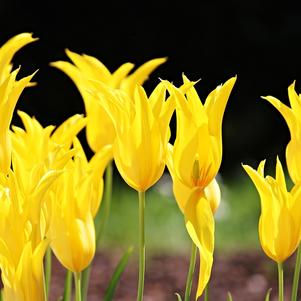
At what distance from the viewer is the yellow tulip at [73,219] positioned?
5.28ft

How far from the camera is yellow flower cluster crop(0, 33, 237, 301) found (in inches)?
56.5

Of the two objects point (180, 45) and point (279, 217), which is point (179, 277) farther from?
point (279, 217)

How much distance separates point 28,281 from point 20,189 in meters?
0.14

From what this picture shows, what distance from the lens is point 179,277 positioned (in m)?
4.59

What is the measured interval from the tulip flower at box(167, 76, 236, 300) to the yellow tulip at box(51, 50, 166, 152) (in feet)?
1.61

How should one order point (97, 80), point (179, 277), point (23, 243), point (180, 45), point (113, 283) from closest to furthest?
point (23, 243)
point (97, 80)
point (113, 283)
point (179, 277)
point (180, 45)

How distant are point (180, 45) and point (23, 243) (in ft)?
16.4

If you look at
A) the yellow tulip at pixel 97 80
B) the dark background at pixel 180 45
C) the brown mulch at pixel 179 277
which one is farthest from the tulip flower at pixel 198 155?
the dark background at pixel 180 45

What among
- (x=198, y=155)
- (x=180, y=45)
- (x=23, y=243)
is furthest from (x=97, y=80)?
(x=180, y=45)

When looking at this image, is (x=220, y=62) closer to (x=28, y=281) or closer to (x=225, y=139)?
→ (x=225, y=139)

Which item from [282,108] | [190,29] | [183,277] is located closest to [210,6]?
[190,29]

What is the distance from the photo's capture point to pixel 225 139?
244 inches

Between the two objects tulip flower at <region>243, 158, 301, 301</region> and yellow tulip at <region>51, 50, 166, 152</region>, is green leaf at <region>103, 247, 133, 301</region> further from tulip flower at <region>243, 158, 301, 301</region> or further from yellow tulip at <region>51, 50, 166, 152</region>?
tulip flower at <region>243, 158, 301, 301</region>

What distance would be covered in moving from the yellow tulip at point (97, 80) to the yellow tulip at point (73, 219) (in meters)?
0.40
